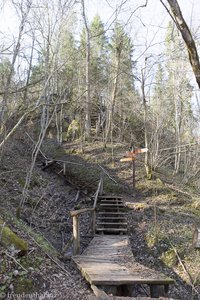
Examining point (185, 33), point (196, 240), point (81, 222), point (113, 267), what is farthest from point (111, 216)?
point (185, 33)

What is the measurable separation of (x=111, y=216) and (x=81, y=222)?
1202mm

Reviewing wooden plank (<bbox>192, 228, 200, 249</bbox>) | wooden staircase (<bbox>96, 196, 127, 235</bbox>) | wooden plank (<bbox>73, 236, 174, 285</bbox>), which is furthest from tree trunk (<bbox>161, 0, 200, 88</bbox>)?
wooden staircase (<bbox>96, 196, 127, 235</bbox>)

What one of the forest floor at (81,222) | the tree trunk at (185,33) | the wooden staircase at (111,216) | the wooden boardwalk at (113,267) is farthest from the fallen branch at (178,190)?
the tree trunk at (185,33)

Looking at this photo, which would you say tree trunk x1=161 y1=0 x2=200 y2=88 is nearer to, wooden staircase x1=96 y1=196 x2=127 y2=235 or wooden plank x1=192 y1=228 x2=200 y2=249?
wooden plank x1=192 y1=228 x2=200 y2=249

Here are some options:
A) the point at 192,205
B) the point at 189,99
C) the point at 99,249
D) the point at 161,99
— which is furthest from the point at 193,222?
the point at 189,99

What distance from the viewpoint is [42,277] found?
18.2 feet

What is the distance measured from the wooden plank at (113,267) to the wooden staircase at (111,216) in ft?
5.21

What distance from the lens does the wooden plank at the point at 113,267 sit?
18.2 ft

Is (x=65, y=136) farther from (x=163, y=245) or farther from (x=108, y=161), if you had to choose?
(x=163, y=245)

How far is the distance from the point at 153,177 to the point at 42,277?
1104 cm

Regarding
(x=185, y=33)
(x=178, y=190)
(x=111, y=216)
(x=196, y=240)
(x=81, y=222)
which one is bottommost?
(x=81, y=222)

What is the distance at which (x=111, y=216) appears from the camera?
1206 centimetres

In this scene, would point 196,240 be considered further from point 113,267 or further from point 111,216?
point 111,216

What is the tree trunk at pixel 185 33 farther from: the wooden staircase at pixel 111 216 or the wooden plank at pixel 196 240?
the wooden staircase at pixel 111 216
